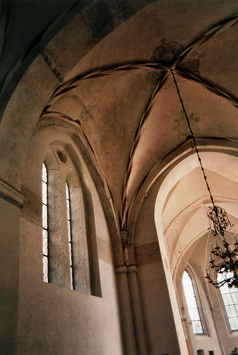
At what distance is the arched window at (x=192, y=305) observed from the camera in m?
18.2

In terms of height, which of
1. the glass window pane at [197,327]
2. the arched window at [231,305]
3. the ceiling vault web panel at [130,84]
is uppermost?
the ceiling vault web panel at [130,84]

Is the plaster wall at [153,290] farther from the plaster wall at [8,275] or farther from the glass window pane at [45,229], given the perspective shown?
the plaster wall at [8,275]

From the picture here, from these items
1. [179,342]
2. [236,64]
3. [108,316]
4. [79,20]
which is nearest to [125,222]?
[108,316]

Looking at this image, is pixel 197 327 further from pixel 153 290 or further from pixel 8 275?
pixel 8 275

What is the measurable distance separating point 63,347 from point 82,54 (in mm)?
4968

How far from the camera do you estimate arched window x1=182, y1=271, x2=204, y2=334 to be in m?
18.2

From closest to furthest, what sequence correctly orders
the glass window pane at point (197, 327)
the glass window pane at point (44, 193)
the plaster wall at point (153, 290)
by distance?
the glass window pane at point (44, 193) < the plaster wall at point (153, 290) < the glass window pane at point (197, 327)

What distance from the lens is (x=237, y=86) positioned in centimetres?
802

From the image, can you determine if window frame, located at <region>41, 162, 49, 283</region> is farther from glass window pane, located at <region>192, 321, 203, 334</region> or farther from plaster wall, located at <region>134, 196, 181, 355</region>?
glass window pane, located at <region>192, 321, 203, 334</region>

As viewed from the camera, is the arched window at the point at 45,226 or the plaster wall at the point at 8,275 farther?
the arched window at the point at 45,226

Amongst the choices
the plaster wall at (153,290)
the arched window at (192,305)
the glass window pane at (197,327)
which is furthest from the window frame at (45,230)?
the glass window pane at (197,327)

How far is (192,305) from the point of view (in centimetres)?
1867

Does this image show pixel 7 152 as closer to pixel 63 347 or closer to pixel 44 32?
pixel 44 32

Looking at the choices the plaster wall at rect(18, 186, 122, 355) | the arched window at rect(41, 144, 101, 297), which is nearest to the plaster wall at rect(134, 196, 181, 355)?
the plaster wall at rect(18, 186, 122, 355)
